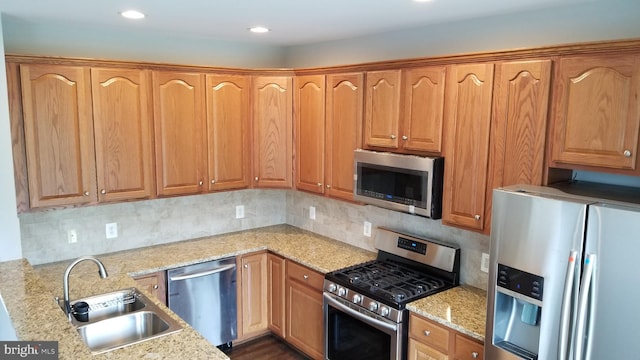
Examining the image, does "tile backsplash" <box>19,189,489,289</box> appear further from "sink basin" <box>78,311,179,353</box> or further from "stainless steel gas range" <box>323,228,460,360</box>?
"sink basin" <box>78,311,179,353</box>

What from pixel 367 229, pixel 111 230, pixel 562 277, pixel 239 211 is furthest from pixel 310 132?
pixel 562 277

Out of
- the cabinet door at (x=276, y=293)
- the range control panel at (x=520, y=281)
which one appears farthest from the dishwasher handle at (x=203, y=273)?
the range control panel at (x=520, y=281)

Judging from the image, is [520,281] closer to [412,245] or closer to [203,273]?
[412,245]

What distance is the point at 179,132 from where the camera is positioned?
3580 mm

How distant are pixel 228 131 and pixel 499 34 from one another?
2110 millimetres

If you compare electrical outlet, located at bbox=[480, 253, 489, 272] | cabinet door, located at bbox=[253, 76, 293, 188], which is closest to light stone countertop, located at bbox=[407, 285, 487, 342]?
electrical outlet, located at bbox=[480, 253, 489, 272]

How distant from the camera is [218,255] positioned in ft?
12.1

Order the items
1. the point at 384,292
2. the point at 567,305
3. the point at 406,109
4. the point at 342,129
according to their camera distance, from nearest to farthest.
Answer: the point at 567,305 → the point at 384,292 → the point at 406,109 → the point at 342,129

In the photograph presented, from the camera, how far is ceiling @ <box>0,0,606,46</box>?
8.18 feet

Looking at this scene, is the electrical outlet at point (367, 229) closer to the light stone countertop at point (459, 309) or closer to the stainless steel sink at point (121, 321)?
the light stone countertop at point (459, 309)

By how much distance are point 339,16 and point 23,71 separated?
196 cm

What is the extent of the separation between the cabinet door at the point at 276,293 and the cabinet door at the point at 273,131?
643 millimetres

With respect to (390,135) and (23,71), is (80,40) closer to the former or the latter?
(23,71)

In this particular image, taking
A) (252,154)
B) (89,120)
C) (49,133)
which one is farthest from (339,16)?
(49,133)
